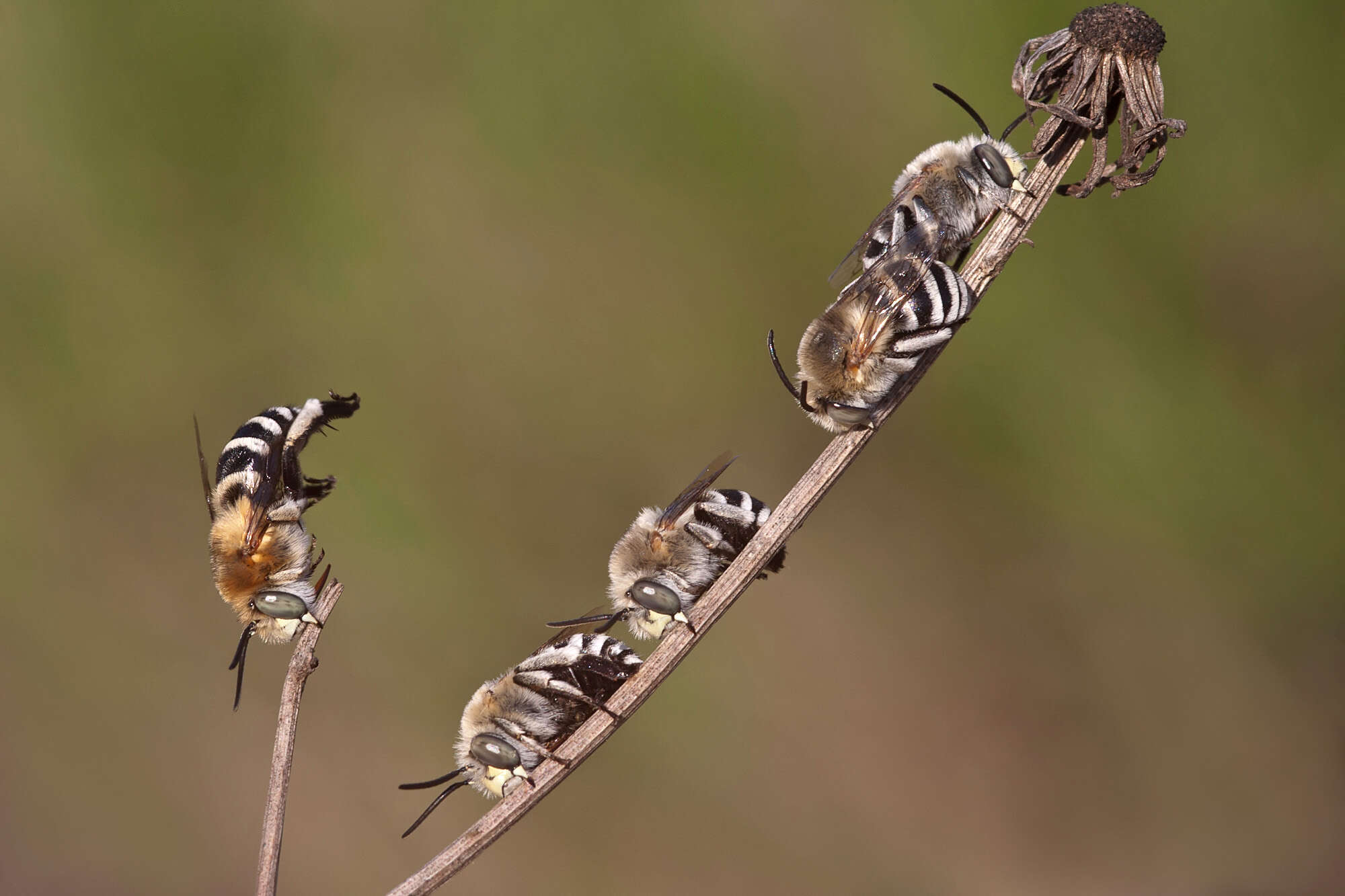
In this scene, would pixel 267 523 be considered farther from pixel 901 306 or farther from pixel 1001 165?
pixel 1001 165

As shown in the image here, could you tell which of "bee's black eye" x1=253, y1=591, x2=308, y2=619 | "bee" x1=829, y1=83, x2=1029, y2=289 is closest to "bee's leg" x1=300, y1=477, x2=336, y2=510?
"bee's black eye" x1=253, y1=591, x2=308, y2=619

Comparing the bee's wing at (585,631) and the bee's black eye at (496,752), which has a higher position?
the bee's wing at (585,631)

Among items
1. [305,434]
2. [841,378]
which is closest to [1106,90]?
→ [841,378]

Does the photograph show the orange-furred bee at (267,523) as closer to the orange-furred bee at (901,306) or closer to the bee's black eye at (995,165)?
the orange-furred bee at (901,306)

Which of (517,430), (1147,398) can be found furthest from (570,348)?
(1147,398)

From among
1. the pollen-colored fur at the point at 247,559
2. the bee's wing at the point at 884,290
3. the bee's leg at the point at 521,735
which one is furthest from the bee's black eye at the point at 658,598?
the pollen-colored fur at the point at 247,559

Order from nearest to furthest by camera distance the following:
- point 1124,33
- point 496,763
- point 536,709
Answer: point 1124,33, point 496,763, point 536,709

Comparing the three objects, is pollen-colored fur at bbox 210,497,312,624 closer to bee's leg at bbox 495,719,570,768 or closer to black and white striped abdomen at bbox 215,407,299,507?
black and white striped abdomen at bbox 215,407,299,507
